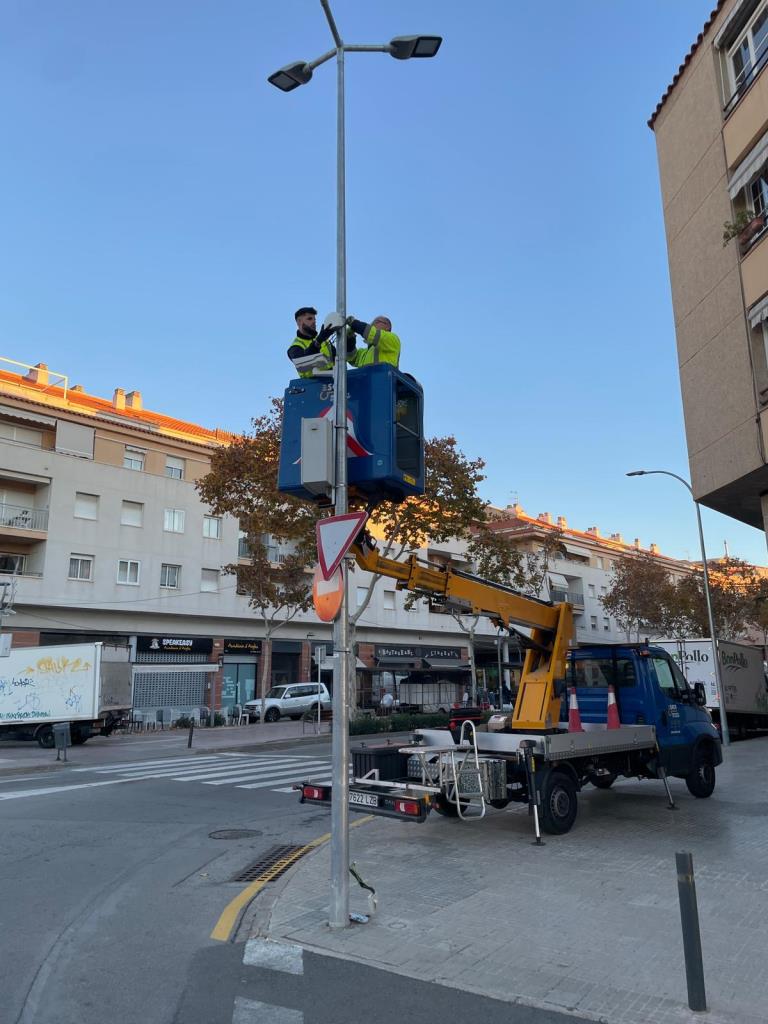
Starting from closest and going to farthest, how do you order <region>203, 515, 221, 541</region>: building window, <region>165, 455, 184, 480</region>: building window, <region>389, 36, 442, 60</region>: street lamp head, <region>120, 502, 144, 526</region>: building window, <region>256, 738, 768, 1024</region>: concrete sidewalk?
<region>256, 738, 768, 1024</region>: concrete sidewalk < <region>389, 36, 442, 60</region>: street lamp head < <region>120, 502, 144, 526</region>: building window < <region>165, 455, 184, 480</region>: building window < <region>203, 515, 221, 541</region>: building window

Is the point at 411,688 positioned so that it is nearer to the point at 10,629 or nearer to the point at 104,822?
the point at 10,629

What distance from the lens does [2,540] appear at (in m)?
31.0

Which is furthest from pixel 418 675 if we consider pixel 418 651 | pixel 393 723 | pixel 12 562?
pixel 12 562

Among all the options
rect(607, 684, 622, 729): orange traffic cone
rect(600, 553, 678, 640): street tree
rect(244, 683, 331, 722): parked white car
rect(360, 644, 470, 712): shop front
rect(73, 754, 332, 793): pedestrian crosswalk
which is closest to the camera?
rect(607, 684, 622, 729): orange traffic cone

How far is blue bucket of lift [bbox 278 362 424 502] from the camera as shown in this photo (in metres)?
6.06

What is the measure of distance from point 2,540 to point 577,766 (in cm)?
2837

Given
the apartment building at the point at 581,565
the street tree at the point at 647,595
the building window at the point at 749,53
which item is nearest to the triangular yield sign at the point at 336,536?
the building window at the point at 749,53

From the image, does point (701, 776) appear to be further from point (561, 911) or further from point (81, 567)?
point (81, 567)

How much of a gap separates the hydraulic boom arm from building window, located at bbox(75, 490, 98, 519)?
2655cm

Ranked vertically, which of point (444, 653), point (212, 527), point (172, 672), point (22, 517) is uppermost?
point (212, 527)

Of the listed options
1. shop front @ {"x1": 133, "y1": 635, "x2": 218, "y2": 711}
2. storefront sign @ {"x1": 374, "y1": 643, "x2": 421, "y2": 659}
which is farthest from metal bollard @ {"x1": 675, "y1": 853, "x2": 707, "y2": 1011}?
storefront sign @ {"x1": 374, "y1": 643, "x2": 421, "y2": 659}

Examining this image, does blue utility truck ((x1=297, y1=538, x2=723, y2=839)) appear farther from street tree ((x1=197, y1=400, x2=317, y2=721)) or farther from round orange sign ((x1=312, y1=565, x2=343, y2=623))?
street tree ((x1=197, y1=400, x2=317, y2=721))

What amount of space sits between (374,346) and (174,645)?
3161 cm

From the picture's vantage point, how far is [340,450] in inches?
233
